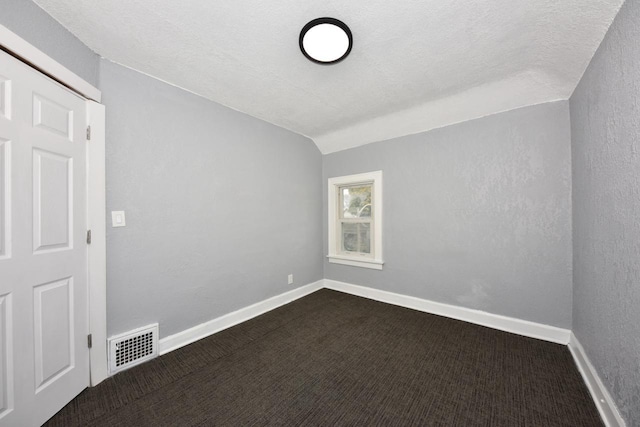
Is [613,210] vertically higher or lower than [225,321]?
higher

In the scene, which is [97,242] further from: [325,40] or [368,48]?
[368,48]

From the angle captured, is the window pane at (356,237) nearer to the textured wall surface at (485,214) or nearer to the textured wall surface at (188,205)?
the textured wall surface at (485,214)

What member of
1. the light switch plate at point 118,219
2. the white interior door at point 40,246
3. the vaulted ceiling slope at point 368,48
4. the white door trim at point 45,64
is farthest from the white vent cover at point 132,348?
the vaulted ceiling slope at point 368,48

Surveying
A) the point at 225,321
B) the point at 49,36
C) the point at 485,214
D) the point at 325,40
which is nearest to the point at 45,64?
the point at 49,36

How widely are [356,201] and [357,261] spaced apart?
94 cm

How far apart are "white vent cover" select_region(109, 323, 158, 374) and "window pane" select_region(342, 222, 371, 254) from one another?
8.68ft

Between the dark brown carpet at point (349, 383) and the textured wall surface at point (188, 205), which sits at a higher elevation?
the textured wall surface at point (188, 205)

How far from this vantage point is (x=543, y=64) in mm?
1817

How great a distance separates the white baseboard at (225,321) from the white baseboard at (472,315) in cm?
92

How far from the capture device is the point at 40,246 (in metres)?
1.34

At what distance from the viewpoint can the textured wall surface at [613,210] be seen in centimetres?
115

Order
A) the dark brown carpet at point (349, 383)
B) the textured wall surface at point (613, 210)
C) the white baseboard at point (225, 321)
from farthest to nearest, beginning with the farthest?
the white baseboard at point (225, 321) → the dark brown carpet at point (349, 383) → the textured wall surface at point (613, 210)

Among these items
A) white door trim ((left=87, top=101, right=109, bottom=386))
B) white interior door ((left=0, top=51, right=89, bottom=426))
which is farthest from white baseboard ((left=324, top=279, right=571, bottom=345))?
white interior door ((left=0, top=51, right=89, bottom=426))

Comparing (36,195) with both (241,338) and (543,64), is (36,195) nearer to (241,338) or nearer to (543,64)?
(241,338)
